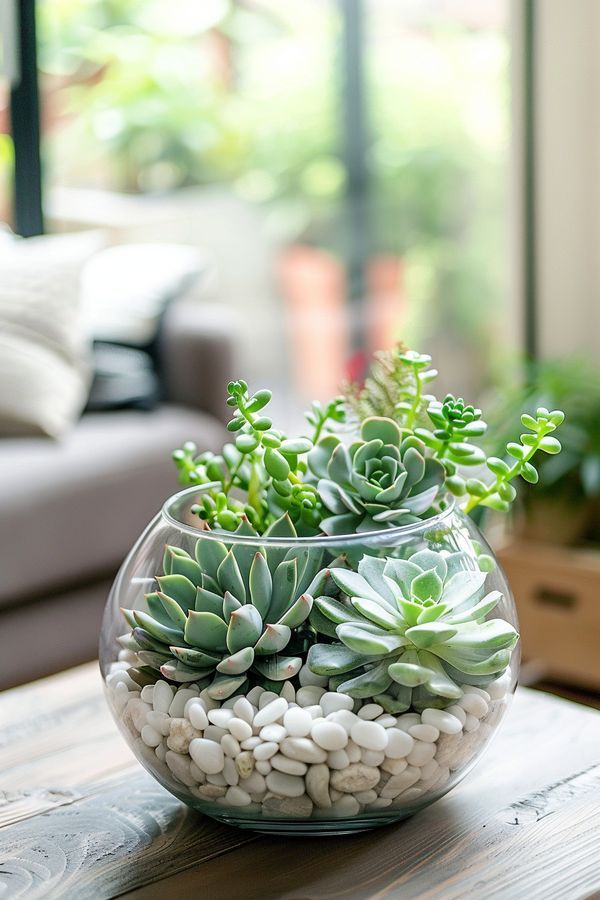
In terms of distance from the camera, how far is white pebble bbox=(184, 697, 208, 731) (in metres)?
0.85

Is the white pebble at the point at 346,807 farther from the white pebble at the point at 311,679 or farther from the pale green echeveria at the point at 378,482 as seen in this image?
the pale green echeveria at the point at 378,482

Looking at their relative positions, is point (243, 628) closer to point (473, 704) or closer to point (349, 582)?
point (349, 582)

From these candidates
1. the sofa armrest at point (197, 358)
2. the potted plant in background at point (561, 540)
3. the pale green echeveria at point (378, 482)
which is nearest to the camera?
the pale green echeveria at point (378, 482)

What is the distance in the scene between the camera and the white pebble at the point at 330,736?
0.82 metres

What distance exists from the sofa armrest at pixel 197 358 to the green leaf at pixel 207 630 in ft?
4.87

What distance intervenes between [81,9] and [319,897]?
105 inches

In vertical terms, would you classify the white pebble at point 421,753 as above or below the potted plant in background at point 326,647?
below

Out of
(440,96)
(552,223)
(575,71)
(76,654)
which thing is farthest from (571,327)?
(76,654)

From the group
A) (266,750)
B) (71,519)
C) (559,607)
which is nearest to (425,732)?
(266,750)

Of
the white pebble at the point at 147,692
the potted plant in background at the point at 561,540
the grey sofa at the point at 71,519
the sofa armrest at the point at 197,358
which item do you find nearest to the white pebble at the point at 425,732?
the white pebble at the point at 147,692

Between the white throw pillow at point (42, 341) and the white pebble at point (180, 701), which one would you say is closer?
the white pebble at point (180, 701)

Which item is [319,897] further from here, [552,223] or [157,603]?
[552,223]

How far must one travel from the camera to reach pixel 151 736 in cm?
88

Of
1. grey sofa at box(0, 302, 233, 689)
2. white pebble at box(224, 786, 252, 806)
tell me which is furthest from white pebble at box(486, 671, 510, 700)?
grey sofa at box(0, 302, 233, 689)
